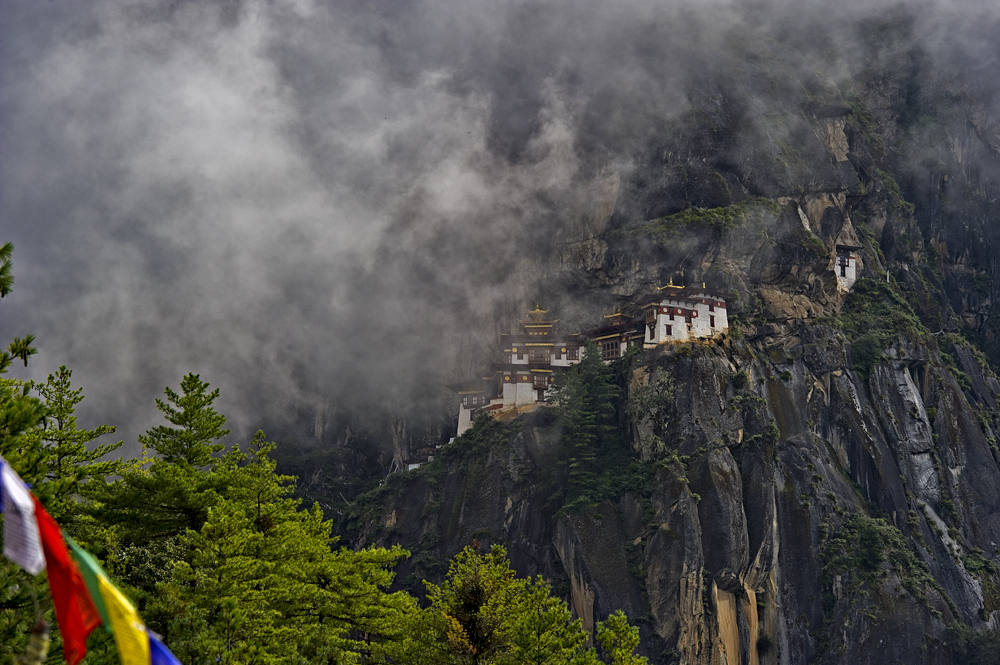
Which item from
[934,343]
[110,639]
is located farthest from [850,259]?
[110,639]

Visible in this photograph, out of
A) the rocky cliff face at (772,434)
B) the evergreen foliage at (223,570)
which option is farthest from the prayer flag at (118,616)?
the rocky cliff face at (772,434)

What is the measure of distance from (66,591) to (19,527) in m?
0.88

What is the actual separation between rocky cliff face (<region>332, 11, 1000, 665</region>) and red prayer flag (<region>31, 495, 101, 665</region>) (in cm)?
5699

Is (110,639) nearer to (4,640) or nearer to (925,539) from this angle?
(4,640)

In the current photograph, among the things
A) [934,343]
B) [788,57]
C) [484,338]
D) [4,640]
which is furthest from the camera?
[788,57]

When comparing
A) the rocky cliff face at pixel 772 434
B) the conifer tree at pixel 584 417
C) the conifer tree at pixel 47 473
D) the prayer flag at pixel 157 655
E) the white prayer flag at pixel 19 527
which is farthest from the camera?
the conifer tree at pixel 584 417

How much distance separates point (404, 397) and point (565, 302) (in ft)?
60.5

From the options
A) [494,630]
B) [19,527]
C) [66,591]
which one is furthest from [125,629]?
[494,630]

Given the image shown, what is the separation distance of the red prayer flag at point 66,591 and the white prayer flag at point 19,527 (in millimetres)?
162

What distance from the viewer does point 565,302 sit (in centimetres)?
8700

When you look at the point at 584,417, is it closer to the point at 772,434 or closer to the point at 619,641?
the point at 772,434

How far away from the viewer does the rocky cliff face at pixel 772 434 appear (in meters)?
64.2

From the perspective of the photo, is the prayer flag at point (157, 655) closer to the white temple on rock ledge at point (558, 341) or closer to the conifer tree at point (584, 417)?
the conifer tree at point (584, 417)

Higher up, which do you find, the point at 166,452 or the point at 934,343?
the point at 934,343
